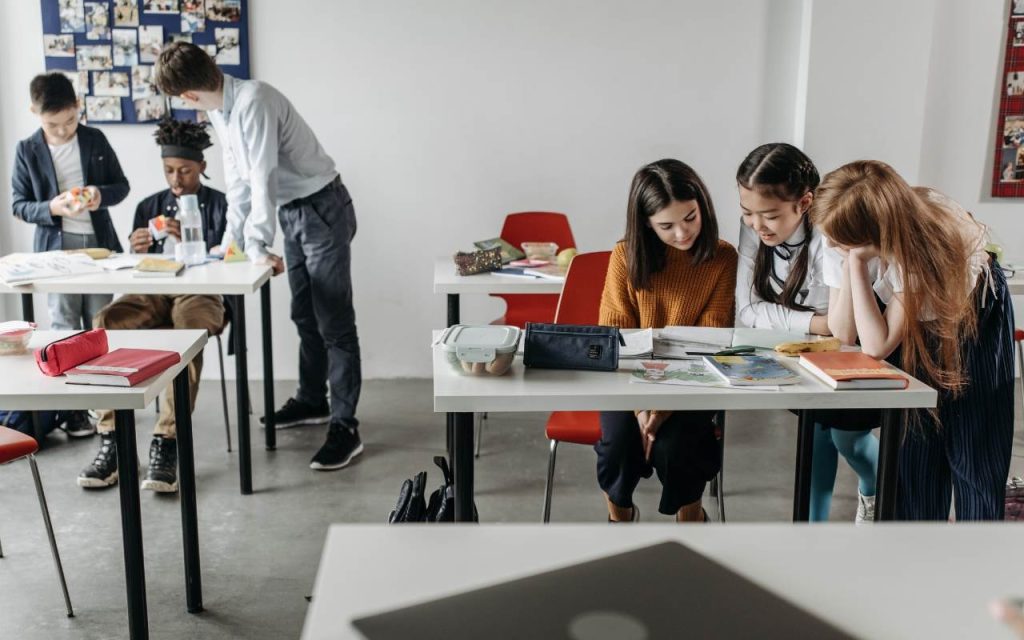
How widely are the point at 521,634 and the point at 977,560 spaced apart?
49cm

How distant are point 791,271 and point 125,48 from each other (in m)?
3.40

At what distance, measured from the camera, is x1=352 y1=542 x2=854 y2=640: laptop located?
774 mm

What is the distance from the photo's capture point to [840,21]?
13.9 feet

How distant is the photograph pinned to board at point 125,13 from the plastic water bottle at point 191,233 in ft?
4.89

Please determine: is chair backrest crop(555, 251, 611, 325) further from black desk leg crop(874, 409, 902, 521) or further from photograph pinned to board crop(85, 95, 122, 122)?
photograph pinned to board crop(85, 95, 122, 122)

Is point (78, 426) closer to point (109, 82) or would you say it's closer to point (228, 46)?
point (109, 82)

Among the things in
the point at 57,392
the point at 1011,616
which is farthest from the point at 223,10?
the point at 1011,616

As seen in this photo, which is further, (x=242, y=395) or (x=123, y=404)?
(x=242, y=395)

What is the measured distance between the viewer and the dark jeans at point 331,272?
11.6ft

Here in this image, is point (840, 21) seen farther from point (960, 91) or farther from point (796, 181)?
point (796, 181)

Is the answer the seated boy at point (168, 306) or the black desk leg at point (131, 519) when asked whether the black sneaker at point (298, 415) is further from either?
the black desk leg at point (131, 519)

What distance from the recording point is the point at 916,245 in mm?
2025

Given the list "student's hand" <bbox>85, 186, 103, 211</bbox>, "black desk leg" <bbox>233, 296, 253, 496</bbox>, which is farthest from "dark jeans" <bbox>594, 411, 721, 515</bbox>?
"student's hand" <bbox>85, 186, 103, 211</bbox>

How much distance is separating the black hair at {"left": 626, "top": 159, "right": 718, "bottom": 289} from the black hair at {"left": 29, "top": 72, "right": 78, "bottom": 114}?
249cm
